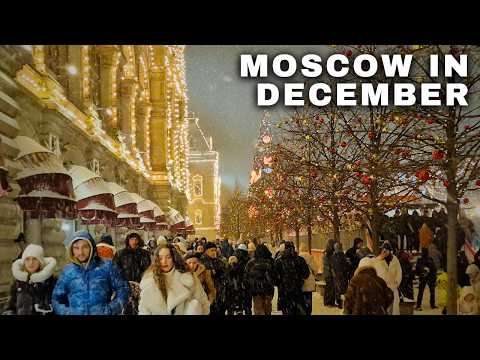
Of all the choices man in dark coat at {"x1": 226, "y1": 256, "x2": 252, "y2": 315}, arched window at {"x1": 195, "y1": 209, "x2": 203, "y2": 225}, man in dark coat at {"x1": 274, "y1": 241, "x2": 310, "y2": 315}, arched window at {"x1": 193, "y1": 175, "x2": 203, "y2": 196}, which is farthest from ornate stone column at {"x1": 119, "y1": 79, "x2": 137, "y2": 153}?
man in dark coat at {"x1": 274, "y1": 241, "x2": 310, "y2": 315}

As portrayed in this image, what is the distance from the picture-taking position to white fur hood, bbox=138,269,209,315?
649 cm

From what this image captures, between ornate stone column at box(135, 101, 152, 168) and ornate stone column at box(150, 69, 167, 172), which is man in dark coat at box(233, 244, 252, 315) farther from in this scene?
ornate stone column at box(150, 69, 167, 172)

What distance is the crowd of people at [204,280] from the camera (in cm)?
661

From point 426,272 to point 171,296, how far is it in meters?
6.73

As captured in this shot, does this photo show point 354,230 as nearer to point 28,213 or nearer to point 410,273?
point 410,273

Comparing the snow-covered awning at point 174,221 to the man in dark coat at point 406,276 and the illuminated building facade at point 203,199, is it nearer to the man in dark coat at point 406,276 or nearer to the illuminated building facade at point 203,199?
the illuminated building facade at point 203,199

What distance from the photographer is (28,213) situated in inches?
404

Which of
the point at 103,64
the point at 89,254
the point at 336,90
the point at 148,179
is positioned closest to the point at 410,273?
the point at 336,90

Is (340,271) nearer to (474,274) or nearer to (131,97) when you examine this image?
(474,274)

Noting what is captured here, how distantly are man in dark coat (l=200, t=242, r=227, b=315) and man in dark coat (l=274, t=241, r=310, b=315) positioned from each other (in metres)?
0.93

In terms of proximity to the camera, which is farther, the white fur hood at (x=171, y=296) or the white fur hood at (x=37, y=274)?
the white fur hood at (x=37, y=274)

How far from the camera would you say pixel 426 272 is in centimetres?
1172

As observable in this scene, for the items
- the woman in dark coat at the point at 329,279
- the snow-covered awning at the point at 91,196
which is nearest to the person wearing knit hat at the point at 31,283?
the snow-covered awning at the point at 91,196
